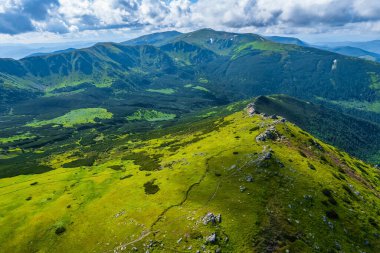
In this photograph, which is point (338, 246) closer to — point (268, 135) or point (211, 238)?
point (211, 238)

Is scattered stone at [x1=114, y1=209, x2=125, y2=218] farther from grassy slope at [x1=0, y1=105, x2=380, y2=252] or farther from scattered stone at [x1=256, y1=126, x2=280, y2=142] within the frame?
scattered stone at [x1=256, y1=126, x2=280, y2=142]

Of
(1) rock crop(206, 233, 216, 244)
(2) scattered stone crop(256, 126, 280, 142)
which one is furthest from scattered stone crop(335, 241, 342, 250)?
(2) scattered stone crop(256, 126, 280, 142)

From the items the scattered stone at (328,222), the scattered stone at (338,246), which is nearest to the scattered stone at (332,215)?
the scattered stone at (328,222)

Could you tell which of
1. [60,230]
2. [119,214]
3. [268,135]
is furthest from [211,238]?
[268,135]

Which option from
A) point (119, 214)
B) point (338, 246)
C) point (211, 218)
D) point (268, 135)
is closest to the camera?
point (338, 246)

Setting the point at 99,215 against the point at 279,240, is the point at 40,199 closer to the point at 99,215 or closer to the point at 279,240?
the point at 99,215

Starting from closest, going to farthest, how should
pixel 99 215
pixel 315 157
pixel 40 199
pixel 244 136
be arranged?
1. pixel 99 215
2. pixel 40 199
3. pixel 315 157
4. pixel 244 136

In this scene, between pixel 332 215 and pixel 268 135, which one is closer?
pixel 332 215

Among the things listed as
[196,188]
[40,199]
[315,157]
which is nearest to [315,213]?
[196,188]

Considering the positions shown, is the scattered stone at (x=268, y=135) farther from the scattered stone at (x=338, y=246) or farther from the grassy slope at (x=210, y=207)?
the scattered stone at (x=338, y=246)
